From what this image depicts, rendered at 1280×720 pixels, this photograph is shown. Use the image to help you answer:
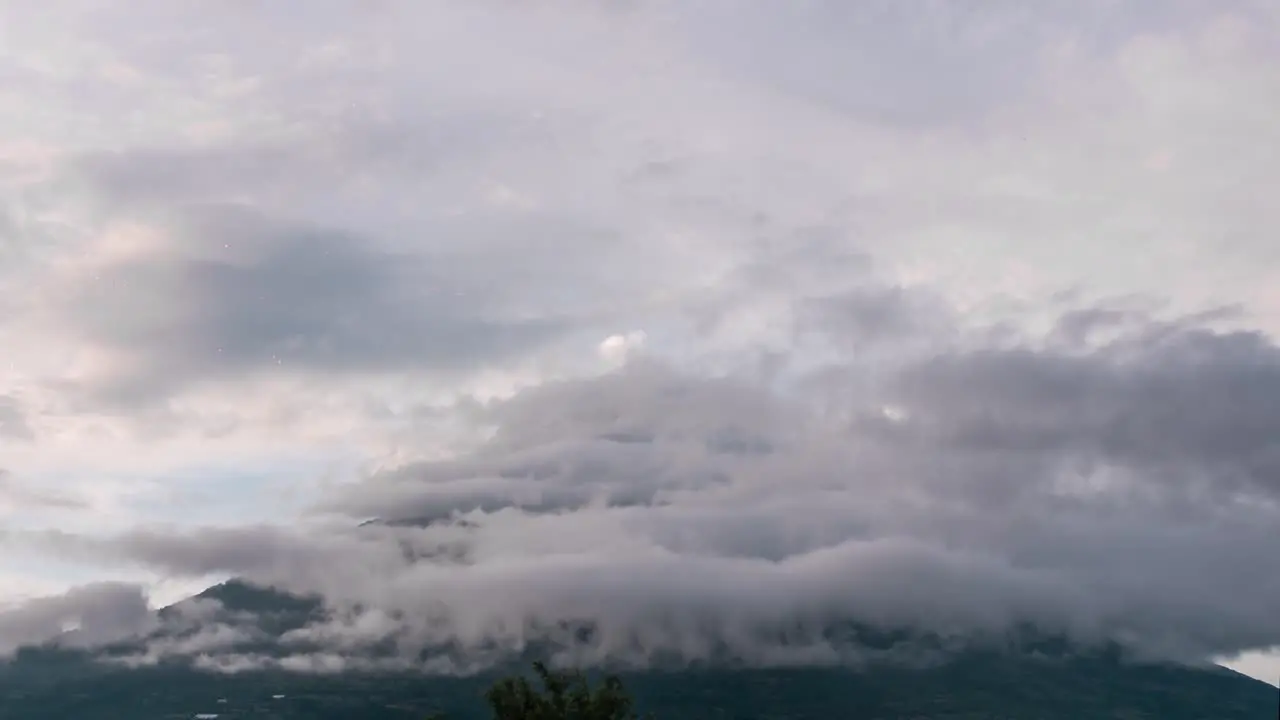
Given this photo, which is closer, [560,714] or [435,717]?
[560,714]

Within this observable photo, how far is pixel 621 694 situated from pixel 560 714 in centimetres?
589

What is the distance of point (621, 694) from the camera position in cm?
7888

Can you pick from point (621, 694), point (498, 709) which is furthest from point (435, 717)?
point (621, 694)

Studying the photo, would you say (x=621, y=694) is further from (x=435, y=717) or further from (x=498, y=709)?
(x=435, y=717)

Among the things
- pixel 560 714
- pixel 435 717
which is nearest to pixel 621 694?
pixel 560 714

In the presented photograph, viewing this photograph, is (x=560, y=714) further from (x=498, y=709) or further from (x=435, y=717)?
(x=435, y=717)

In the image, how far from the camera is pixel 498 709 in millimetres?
75688

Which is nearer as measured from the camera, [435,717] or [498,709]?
[498,709]

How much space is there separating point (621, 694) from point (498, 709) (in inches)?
341

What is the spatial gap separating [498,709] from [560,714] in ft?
14.3

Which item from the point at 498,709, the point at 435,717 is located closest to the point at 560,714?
the point at 498,709

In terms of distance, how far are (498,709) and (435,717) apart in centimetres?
784

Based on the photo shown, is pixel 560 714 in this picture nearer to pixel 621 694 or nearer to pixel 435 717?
pixel 621 694
